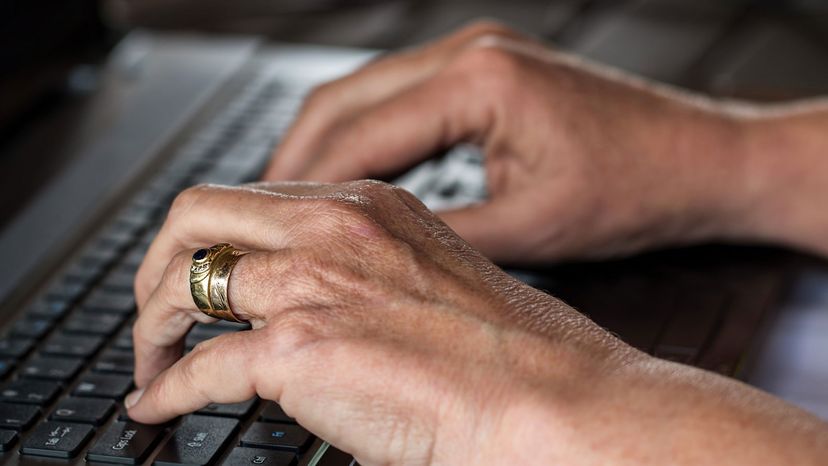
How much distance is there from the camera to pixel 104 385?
0.70 m

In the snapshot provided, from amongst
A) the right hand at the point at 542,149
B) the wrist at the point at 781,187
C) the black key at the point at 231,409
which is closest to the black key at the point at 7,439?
the black key at the point at 231,409

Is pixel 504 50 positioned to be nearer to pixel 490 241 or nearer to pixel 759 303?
pixel 490 241

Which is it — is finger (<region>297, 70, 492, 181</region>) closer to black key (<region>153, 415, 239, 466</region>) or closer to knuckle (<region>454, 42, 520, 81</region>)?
knuckle (<region>454, 42, 520, 81</region>)

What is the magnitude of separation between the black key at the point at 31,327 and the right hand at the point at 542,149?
0.21 metres

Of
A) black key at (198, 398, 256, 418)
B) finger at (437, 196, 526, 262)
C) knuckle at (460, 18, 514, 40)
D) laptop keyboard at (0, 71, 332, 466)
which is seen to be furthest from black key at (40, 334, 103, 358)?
knuckle at (460, 18, 514, 40)

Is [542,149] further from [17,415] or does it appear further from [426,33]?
[426,33]

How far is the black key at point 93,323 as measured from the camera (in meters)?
0.77

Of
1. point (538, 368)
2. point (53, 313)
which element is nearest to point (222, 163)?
point (53, 313)

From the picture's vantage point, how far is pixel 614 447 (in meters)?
0.55

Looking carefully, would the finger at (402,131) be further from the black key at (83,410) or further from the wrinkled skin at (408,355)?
the black key at (83,410)

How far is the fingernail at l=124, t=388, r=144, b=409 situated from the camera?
0.67 m

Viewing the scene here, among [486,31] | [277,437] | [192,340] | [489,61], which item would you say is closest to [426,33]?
[486,31]

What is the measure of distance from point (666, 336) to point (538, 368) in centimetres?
22

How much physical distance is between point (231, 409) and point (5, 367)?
0.16 meters
